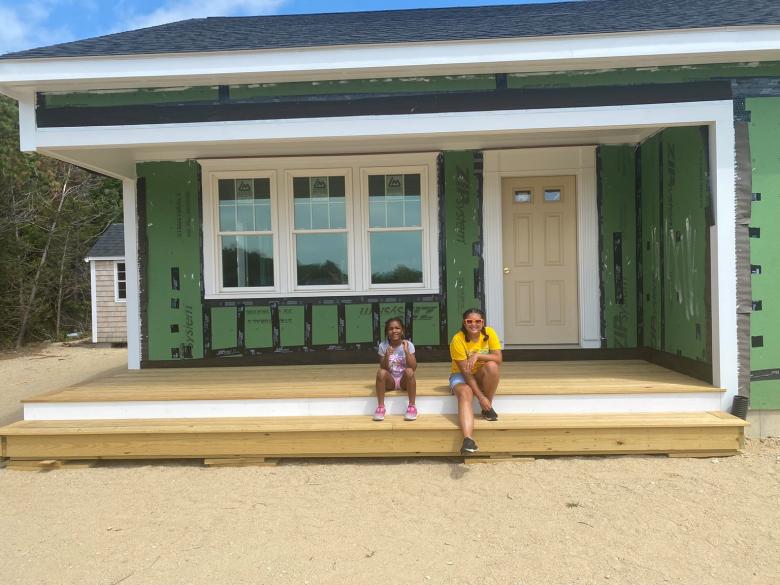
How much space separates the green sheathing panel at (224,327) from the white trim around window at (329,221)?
0.18 meters

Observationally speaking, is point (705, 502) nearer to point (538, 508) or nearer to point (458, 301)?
point (538, 508)

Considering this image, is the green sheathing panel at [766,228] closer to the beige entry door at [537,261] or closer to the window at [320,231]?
the beige entry door at [537,261]

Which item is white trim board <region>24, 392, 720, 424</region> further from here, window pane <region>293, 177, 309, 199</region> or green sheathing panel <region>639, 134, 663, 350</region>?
window pane <region>293, 177, 309, 199</region>

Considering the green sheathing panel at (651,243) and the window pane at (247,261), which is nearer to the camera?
the green sheathing panel at (651,243)

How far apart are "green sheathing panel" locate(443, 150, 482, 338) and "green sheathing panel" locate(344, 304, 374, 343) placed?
889mm

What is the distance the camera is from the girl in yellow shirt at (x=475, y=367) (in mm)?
4508

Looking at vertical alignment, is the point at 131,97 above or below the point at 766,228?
above


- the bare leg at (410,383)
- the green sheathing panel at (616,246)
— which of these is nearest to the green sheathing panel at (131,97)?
the bare leg at (410,383)

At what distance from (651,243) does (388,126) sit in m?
3.07

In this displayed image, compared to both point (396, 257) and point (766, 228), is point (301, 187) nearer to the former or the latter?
point (396, 257)

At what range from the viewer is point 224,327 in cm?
662

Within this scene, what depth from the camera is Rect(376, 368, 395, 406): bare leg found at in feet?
15.3

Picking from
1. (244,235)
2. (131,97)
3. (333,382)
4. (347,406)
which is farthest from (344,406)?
(131,97)

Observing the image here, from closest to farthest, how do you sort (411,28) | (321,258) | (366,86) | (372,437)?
1. (372,437)
2. (366,86)
3. (411,28)
4. (321,258)
